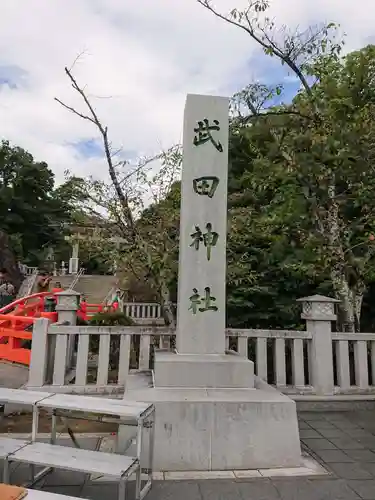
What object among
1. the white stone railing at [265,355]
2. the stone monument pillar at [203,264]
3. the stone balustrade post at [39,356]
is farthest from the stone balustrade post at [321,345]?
the stone balustrade post at [39,356]

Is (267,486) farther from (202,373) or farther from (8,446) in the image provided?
(8,446)

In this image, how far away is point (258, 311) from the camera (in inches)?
334

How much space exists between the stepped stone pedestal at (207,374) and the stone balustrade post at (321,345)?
5.01ft

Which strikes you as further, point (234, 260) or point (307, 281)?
point (307, 281)

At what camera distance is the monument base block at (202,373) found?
383 centimetres

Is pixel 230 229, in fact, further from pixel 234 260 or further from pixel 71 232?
pixel 71 232

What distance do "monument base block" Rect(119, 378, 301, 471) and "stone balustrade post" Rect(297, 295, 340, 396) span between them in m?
2.07

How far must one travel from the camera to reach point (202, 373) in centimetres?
386

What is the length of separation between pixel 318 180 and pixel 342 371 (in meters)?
2.95

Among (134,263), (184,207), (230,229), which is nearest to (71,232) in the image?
(134,263)

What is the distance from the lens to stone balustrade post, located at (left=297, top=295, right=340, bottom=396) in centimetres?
541

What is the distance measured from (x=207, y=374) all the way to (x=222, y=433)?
590 mm

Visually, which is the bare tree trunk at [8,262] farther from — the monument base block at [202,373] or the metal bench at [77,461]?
the metal bench at [77,461]

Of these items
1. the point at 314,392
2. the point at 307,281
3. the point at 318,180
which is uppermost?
the point at 318,180
